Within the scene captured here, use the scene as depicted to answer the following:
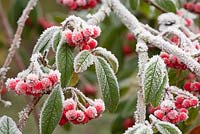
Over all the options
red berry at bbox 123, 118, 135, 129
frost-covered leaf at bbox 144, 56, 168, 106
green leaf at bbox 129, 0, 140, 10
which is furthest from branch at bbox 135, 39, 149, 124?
red berry at bbox 123, 118, 135, 129

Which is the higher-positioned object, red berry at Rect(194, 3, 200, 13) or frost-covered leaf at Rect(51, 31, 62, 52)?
red berry at Rect(194, 3, 200, 13)

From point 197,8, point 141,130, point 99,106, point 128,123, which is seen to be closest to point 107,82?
point 99,106

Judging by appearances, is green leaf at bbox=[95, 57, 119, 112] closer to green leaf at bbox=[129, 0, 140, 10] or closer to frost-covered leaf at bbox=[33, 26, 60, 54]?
frost-covered leaf at bbox=[33, 26, 60, 54]

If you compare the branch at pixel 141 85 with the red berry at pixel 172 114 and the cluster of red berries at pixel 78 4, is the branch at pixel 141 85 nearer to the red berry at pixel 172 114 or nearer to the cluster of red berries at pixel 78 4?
Result: the red berry at pixel 172 114

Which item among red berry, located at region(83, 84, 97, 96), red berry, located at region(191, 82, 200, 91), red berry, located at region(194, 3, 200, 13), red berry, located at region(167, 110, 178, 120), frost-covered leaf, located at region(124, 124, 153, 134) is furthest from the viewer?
red berry, located at region(83, 84, 97, 96)

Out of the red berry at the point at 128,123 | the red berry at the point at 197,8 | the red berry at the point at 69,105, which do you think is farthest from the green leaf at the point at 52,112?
the red berry at the point at 128,123

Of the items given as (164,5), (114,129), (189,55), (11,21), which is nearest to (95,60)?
(189,55)

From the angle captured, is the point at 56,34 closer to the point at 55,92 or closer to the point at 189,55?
the point at 55,92
